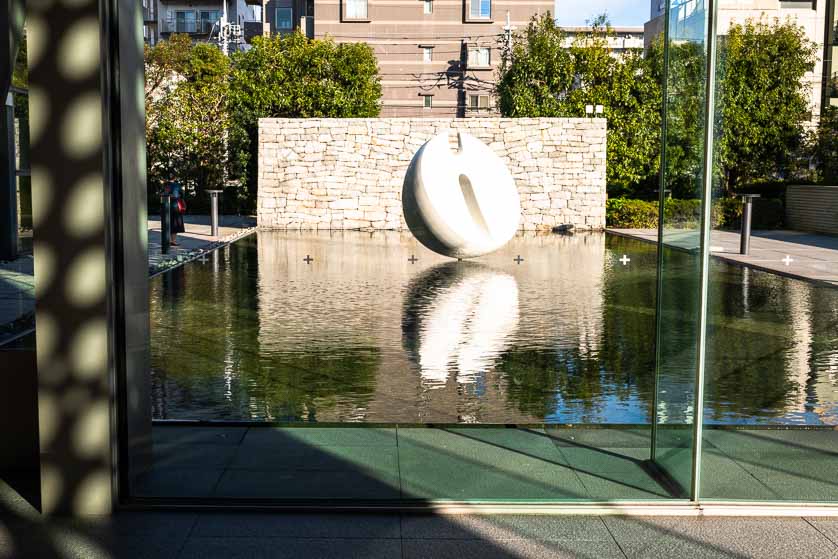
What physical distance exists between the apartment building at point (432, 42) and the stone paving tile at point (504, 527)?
4575 cm

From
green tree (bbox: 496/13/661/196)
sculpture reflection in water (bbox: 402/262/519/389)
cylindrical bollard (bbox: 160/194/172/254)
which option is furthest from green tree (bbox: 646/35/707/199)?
green tree (bbox: 496/13/661/196)

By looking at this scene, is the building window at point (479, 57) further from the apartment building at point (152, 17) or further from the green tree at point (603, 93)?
the apartment building at point (152, 17)

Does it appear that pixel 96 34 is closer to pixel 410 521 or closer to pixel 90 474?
pixel 90 474

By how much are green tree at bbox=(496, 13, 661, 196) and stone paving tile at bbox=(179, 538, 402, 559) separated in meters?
26.6

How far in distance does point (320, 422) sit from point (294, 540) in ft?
6.33

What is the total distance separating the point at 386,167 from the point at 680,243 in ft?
75.8

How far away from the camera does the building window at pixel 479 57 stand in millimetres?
49375

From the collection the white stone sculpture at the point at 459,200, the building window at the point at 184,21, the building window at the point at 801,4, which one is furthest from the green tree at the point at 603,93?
the building window at the point at 184,21

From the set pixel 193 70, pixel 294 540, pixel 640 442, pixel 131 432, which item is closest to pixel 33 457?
pixel 131 432

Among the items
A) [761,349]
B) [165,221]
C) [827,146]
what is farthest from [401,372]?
[827,146]

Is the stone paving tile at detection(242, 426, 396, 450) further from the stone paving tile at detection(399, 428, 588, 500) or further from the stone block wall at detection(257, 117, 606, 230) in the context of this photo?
the stone block wall at detection(257, 117, 606, 230)

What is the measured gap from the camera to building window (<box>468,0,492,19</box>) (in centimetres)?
4991

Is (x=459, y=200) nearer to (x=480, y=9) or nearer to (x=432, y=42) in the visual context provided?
(x=432, y=42)

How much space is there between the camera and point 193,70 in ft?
130
